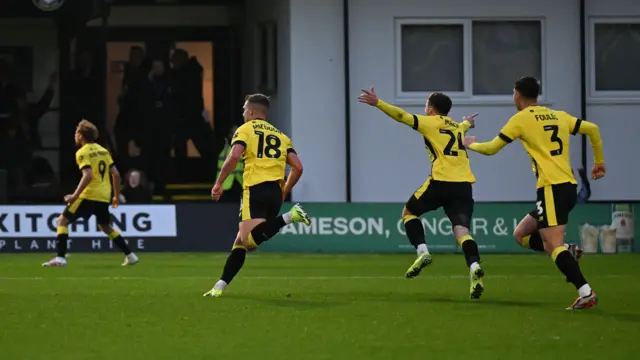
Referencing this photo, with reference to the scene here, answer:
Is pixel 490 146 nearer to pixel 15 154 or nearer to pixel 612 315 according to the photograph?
pixel 612 315

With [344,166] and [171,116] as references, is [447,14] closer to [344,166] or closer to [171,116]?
[344,166]

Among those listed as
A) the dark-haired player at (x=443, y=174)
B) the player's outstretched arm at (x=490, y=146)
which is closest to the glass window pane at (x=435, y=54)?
the dark-haired player at (x=443, y=174)

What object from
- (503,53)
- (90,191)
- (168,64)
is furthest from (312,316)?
(168,64)

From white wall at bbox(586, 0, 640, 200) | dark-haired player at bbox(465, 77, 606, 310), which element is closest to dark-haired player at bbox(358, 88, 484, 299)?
dark-haired player at bbox(465, 77, 606, 310)

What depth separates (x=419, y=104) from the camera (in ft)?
90.4

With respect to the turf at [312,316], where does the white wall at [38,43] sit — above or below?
above

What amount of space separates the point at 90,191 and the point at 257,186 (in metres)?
7.12

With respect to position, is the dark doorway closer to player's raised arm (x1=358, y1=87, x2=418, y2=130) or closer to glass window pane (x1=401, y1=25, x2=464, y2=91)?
glass window pane (x1=401, y1=25, x2=464, y2=91)

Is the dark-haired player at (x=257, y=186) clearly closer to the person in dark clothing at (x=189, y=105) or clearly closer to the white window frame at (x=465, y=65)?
the white window frame at (x=465, y=65)

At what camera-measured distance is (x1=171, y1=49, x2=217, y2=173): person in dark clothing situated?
30250 millimetres

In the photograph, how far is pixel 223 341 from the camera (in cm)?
1088

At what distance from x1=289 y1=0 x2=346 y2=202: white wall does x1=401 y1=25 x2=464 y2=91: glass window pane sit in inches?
54.1

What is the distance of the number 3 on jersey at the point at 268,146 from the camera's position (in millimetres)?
14742

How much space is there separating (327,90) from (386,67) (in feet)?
3.75
